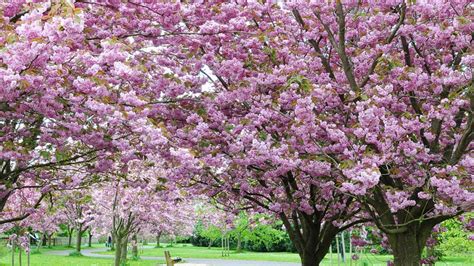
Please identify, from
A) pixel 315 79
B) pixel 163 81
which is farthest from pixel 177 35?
pixel 315 79

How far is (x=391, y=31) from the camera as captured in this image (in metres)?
7.20

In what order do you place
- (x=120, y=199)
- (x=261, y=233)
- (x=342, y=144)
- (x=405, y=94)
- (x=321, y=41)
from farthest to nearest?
1. (x=261, y=233)
2. (x=120, y=199)
3. (x=321, y=41)
4. (x=405, y=94)
5. (x=342, y=144)

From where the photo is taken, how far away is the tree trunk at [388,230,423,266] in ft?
23.9

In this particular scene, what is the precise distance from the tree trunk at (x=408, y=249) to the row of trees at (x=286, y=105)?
0.02 m

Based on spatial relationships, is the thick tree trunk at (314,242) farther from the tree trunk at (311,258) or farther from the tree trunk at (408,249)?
the tree trunk at (408,249)

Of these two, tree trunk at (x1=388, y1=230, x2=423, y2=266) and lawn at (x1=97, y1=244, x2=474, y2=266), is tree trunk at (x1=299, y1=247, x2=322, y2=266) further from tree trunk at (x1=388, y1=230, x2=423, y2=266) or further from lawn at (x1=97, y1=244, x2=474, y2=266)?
lawn at (x1=97, y1=244, x2=474, y2=266)

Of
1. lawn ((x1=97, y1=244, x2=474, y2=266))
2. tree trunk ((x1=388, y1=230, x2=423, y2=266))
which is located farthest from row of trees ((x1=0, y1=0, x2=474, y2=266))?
lawn ((x1=97, y1=244, x2=474, y2=266))

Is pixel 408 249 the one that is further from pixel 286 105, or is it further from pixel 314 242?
pixel 286 105

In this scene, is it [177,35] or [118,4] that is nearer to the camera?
[118,4]

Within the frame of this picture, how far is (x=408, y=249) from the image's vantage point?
7312 millimetres

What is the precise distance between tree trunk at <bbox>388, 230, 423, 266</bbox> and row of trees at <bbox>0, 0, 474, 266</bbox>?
20 millimetres

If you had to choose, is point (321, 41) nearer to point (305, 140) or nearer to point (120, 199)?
point (305, 140)

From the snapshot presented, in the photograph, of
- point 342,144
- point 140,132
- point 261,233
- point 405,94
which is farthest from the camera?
point 261,233

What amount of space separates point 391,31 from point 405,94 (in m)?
0.94
